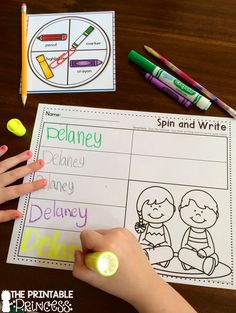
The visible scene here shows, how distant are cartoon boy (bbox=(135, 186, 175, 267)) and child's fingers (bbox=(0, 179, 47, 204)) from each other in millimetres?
174

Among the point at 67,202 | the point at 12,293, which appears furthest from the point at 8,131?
the point at 12,293

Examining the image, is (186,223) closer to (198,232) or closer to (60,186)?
(198,232)

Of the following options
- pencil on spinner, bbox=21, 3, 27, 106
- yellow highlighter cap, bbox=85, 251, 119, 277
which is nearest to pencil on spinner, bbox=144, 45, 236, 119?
pencil on spinner, bbox=21, 3, 27, 106

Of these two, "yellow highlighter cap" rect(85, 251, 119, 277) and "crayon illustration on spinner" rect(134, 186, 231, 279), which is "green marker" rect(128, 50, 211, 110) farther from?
"yellow highlighter cap" rect(85, 251, 119, 277)

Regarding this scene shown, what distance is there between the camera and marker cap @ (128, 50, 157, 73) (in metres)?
0.68

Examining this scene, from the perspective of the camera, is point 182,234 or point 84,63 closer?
point 182,234

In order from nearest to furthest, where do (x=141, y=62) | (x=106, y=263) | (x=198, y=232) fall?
(x=106, y=263) < (x=198, y=232) < (x=141, y=62)

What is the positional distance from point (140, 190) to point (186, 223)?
0.09 m

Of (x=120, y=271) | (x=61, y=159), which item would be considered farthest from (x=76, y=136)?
(x=120, y=271)

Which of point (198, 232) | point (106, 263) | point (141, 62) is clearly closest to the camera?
point (106, 263)

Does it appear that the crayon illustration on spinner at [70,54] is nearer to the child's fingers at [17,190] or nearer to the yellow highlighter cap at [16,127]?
the yellow highlighter cap at [16,127]

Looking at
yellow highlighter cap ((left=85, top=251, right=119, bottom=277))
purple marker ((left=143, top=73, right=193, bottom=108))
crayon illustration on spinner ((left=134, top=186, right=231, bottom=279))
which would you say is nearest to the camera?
yellow highlighter cap ((left=85, top=251, right=119, bottom=277))

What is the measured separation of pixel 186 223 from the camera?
0.58 metres

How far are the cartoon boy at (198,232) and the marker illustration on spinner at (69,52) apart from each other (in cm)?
30
